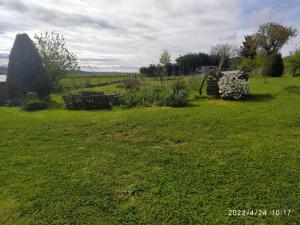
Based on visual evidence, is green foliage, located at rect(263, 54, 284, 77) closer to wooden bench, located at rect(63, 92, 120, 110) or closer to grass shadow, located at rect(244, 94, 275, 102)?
grass shadow, located at rect(244, 94, 275, 102)

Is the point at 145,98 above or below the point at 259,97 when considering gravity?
below

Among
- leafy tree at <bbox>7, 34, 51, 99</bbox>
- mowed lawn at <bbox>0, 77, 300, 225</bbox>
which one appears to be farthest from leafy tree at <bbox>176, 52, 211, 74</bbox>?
mowed lawn at <bbox>0, 77, 300, 225</bbox>

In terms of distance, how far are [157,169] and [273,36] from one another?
37.2 m

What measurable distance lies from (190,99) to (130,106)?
2987mm

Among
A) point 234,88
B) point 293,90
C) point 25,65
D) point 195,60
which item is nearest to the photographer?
point 234,88

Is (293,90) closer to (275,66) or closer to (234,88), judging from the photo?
(234,88)

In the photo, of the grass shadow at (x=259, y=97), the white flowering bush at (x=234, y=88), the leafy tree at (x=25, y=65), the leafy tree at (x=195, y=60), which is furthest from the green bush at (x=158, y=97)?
the leafy tree at (x=195, y=60)

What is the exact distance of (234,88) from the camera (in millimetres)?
12352

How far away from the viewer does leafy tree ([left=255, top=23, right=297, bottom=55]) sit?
37.1 meters

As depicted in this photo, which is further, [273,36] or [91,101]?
[273,36]

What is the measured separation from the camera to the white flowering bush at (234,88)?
1231 centimetres

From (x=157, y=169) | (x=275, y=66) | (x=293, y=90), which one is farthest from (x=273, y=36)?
(x=157, y=169)

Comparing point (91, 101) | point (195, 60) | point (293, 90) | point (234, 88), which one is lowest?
point (91, 101)

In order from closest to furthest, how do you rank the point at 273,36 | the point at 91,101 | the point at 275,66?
the point at 91,101
the point at 275,66
the point at 273,36
